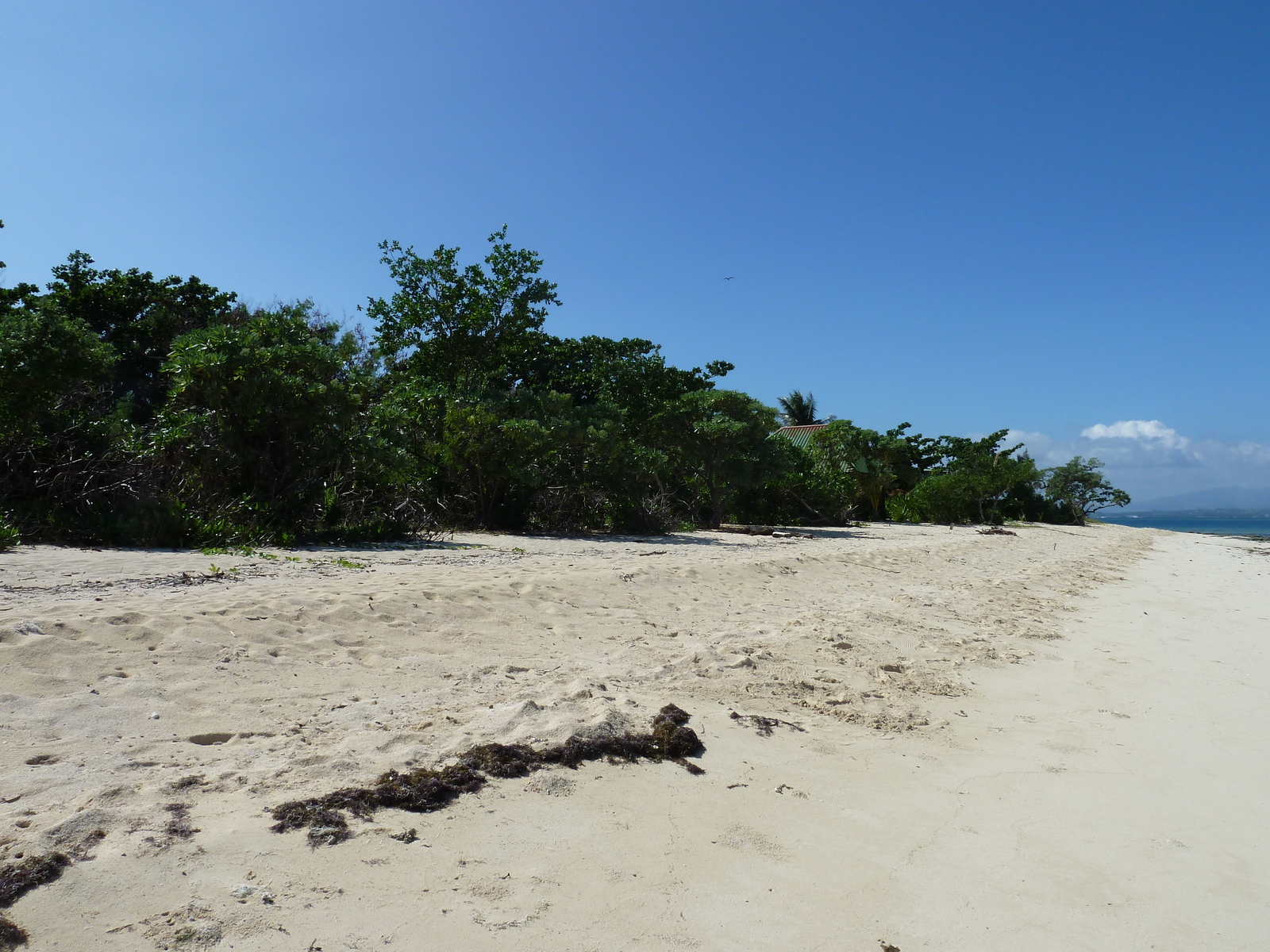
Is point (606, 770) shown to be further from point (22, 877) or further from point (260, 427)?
point (260, 427)

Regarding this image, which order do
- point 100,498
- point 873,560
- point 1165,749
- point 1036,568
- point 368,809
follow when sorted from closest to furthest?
point 368,809 < point 1165,749 < point 100,498 < point 873,560 < point 1036,568

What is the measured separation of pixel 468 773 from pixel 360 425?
28.6 ft

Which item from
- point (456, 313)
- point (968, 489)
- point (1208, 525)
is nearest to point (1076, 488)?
point (968, 489)

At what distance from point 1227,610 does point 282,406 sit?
12.0 m

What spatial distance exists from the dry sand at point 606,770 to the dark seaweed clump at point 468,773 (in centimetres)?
8

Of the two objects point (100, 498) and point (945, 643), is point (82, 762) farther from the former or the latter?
point (100, 498)

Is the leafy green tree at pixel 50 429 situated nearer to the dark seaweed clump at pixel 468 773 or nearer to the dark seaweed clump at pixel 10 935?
the dark seaweed clump at pixel 468 773

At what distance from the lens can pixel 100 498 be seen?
8391 millimetres

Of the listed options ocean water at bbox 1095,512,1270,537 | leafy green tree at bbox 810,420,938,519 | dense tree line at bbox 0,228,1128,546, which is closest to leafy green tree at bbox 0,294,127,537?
dense tree line at bbox 0,228,1128,546

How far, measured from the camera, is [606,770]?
3209 millimetres

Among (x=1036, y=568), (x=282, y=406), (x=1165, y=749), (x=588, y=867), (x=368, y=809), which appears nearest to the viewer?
(x=588, y=867)

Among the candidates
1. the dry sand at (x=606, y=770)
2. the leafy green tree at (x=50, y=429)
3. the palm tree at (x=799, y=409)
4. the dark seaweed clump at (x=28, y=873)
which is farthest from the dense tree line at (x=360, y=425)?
the palm tree at (x=799, y=409)

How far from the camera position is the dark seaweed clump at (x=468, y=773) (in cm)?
253

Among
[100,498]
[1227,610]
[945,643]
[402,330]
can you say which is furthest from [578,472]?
[1227,610]
